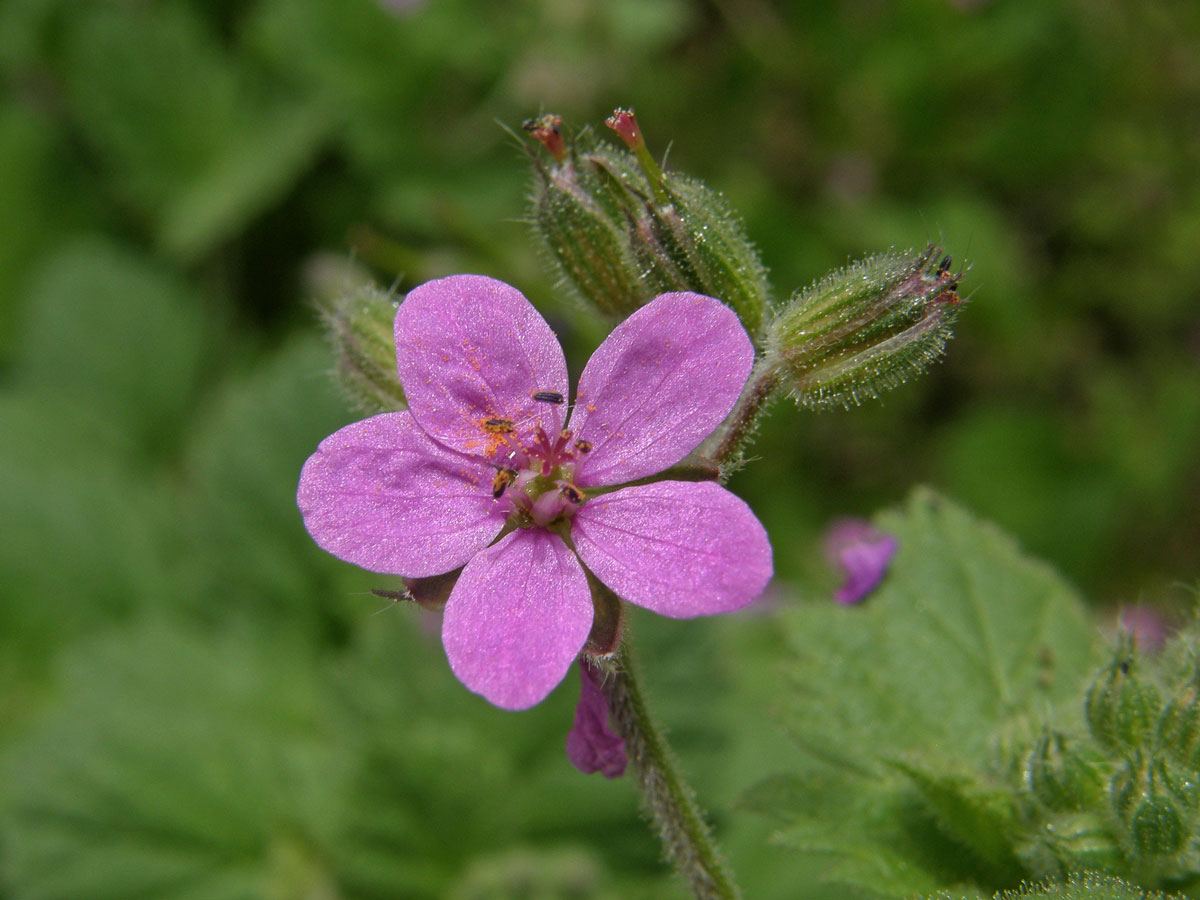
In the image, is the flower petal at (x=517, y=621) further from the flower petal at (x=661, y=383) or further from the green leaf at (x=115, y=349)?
the green leaf at (x=115, y=349)

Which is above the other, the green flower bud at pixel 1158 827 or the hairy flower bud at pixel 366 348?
the hairy flower bud at pixel 366 348

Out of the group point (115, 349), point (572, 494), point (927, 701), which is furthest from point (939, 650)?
point (115, 349)

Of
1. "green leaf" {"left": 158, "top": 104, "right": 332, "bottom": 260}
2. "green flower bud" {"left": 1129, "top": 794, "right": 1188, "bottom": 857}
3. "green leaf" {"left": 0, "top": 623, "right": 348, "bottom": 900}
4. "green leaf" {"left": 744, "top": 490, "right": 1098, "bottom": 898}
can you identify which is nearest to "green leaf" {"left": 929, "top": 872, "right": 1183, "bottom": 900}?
"green flower bud" {"left": 1129, "top": 794, "right": 1188, "bottom": 857}

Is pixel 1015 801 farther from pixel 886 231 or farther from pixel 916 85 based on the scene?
pixel 916 85

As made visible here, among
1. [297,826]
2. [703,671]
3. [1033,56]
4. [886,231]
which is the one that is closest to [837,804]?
[703,671]

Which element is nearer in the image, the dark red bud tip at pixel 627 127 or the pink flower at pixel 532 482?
the pink flower at pixel 532 482

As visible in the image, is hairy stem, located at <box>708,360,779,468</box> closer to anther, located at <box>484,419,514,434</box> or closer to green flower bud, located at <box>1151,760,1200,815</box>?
anther, located at <box>484,419,514,434</box>

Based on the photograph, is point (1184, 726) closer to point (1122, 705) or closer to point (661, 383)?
point (1122, 705)

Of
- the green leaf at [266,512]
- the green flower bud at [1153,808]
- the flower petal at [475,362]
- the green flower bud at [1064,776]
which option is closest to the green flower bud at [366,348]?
the flower petal at [475,362]
